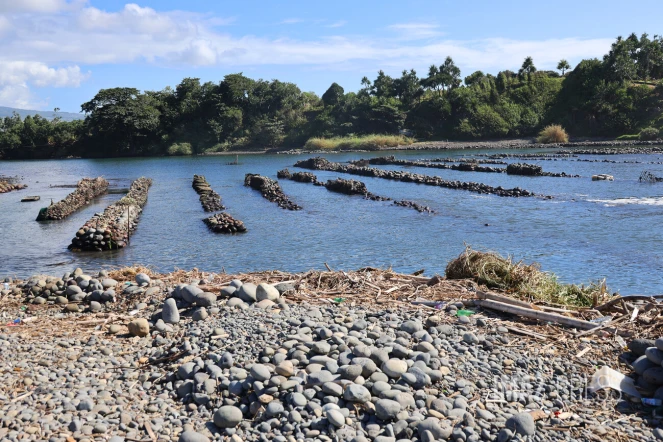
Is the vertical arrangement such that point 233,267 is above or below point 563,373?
below

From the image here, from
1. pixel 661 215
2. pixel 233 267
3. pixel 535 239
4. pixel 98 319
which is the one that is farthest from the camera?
pixel 661 215

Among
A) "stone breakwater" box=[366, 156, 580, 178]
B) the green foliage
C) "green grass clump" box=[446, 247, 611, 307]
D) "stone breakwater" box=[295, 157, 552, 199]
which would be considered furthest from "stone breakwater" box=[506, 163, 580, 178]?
the green foliage

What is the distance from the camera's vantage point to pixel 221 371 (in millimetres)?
5242

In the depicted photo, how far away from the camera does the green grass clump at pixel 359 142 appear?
262ft

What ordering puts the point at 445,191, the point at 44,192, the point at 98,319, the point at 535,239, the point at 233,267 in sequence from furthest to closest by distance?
the point at 44,192 → the point at 445,191 → the point at 535,239 → the point at 233,267 → the point at 98,319

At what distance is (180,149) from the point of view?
88.3 m

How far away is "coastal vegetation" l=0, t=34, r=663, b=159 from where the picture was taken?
82.1 m

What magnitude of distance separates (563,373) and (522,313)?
1188 mm

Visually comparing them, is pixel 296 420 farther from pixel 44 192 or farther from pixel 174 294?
pixel 44 192

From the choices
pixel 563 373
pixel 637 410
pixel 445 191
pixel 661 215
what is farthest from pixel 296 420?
pixel 445 191

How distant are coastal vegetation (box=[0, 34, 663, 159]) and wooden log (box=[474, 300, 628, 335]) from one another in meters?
78.8

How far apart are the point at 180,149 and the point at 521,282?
282 ft

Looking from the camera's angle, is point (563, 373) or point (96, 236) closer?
point (563, 373)

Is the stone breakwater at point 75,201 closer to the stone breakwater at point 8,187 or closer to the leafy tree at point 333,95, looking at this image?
the stone breakwater at point 8,187
